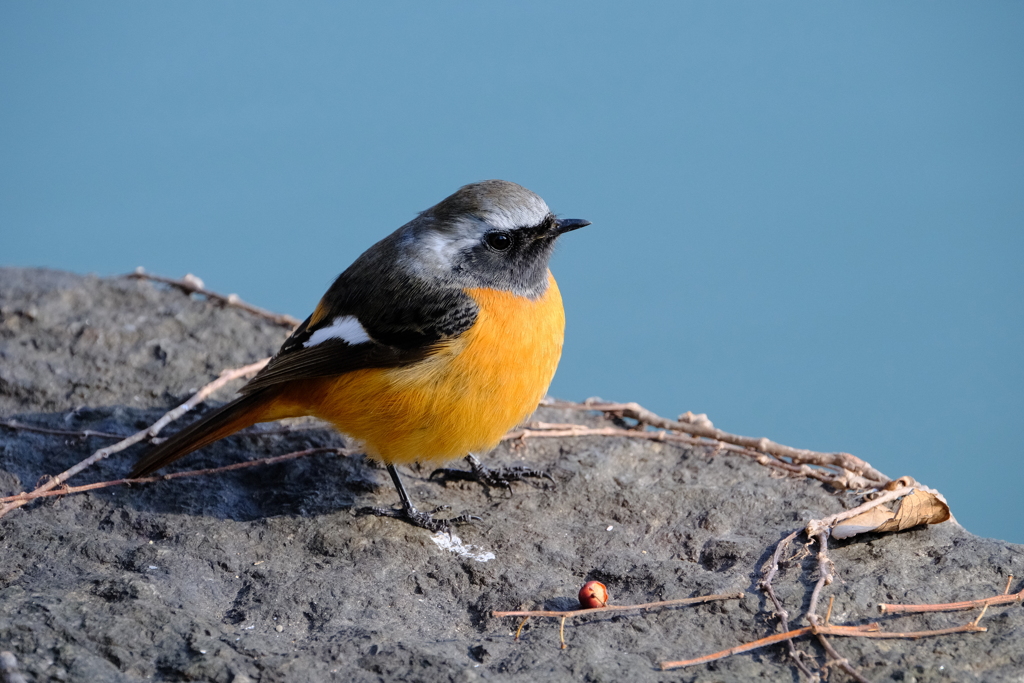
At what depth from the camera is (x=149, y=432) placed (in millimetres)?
4039

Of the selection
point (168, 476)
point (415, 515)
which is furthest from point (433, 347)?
point (168, 476)

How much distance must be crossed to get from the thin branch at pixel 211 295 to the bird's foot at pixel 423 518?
2.02 meters

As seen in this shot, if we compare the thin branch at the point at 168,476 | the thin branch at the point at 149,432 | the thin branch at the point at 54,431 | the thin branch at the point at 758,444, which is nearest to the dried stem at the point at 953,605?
the thin branch at the point at 758,444

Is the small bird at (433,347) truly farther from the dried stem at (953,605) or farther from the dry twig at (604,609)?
the dried stem at (953,605)

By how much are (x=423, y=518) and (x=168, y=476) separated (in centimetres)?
113

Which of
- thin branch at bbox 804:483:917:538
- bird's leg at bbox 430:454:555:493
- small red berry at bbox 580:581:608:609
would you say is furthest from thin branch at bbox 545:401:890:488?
small red berry at bbox 580:581:608:609

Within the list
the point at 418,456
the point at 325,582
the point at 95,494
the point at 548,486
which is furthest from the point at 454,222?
the point at 95,494

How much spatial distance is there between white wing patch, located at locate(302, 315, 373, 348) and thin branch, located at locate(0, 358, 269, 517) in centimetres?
84

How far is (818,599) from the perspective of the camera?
3078mm

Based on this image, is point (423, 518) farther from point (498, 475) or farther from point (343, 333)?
point (343, 333)

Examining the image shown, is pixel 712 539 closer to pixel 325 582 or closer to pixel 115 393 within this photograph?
pixel 325 582

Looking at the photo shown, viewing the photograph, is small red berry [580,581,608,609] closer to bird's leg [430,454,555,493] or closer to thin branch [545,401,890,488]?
bird's leg [430,454,555,493]

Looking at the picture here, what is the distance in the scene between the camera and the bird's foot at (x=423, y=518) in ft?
12.3

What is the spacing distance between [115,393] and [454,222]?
2.06 meters
